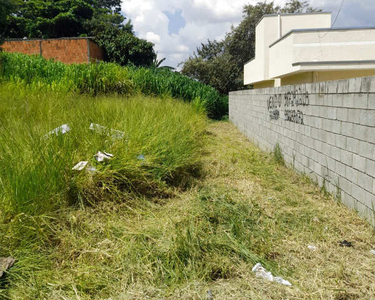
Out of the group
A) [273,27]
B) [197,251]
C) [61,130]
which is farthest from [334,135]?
[273,27]

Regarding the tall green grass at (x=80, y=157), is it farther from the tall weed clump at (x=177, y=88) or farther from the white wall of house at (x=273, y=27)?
the white wall of house at (x=273, y=27)

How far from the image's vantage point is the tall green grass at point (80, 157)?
271 cm

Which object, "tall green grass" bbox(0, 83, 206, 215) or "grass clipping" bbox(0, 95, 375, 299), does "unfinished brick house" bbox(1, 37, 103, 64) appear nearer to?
"tall green grass" bbox(0, 83, 206, 215)

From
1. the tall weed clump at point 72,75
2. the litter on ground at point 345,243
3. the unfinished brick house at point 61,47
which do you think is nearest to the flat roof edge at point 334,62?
the tall weed clump at point 72,75

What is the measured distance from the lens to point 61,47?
20.1 m

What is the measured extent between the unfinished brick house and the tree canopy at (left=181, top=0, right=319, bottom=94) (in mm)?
13141

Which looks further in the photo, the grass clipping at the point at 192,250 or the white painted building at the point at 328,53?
the white painted building at the point at 328,53

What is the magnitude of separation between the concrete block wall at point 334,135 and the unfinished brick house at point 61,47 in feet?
56.0

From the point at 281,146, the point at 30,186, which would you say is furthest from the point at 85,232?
the point at 281,146

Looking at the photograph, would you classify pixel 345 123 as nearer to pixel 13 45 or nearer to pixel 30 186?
pixel 30 186

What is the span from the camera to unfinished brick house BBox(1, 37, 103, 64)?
65.7 feet

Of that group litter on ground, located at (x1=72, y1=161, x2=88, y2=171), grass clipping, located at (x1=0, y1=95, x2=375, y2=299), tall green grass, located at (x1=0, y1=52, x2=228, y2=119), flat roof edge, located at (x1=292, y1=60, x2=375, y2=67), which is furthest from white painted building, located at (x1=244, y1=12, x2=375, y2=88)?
litter on ground, located at (x1=72, y1=161, x2=88, y2=171)

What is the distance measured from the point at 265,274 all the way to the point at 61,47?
2120 cm

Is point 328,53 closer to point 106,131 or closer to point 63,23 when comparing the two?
point 106,131
